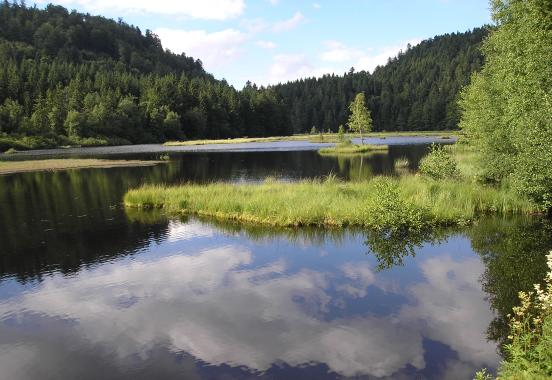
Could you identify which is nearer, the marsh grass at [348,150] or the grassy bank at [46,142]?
the marsh grass at [348,150]

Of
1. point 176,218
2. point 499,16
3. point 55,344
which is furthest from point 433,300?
point 499,16

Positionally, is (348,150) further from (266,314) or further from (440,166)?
(266,314)

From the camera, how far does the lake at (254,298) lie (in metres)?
12.6

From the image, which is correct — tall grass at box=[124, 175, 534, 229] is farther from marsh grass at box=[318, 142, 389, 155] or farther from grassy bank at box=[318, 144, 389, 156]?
marsh grass at box=[318, 142, 389, 155]

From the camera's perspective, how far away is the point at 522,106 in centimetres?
2703

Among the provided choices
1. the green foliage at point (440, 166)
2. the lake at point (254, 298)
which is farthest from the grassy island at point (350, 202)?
the lake at point (254, 298)

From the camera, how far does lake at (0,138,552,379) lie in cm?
1263

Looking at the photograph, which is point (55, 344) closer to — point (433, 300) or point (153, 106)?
point (433, 300)

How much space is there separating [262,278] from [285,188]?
17.4 m

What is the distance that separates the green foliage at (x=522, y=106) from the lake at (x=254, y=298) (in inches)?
143

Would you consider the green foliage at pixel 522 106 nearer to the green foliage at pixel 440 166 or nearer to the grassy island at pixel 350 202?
the green foliage at pixel 440 166

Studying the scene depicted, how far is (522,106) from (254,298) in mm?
20248

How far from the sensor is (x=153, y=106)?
16388 cm

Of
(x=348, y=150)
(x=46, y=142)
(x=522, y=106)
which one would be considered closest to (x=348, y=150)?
(x=348, y=150)
